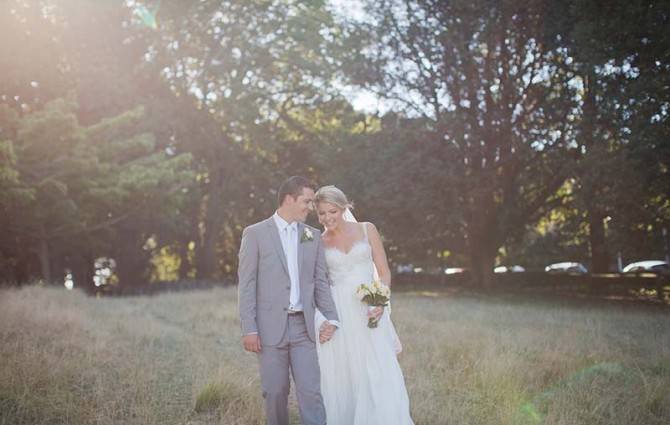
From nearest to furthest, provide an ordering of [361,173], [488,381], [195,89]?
[488,381] → [361,173] → [195,89]

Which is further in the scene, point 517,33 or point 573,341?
point 517,33

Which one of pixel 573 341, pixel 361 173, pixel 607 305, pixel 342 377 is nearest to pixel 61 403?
pixel 342 377

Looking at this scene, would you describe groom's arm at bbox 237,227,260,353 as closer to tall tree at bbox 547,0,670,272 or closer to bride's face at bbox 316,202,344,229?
bride's face at bbox 316,202,344,229

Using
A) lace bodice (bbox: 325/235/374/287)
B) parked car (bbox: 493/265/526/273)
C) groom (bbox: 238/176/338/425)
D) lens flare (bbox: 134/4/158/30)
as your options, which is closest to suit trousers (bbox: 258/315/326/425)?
groom (bbox: 238/176/338/425)

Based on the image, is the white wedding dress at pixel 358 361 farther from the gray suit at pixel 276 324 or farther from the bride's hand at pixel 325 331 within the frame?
the gray suit at pixel 276 324

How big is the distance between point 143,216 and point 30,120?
30.2ft

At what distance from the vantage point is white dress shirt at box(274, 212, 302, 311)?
5.20 meters

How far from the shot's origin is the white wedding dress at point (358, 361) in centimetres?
588

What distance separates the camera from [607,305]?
2100 centimetres

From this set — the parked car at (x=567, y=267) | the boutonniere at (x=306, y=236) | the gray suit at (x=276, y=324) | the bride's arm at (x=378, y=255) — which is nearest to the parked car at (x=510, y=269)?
the parked car at (x=567, y=267)

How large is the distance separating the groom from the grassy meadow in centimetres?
150

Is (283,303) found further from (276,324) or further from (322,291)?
(322,291)

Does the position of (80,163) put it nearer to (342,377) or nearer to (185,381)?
(185,381)

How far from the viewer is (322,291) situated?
5445 millimetres
